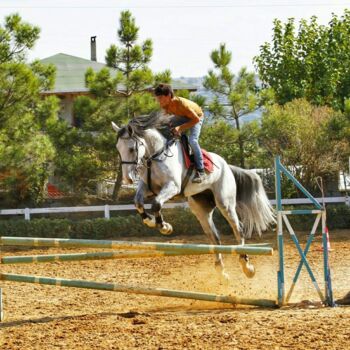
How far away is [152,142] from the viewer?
8.86 metres

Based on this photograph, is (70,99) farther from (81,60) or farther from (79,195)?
(79,195)

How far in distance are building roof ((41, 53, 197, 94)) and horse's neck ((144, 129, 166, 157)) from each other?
17287 mm

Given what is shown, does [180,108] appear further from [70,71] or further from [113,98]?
[70,71]

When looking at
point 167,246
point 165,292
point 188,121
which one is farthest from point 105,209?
point 167,246

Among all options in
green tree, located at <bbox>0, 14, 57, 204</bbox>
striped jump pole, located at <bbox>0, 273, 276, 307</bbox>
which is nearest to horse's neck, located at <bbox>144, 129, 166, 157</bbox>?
striped jump pole, located at <bbox>0, 273, 276, 307</bbox>

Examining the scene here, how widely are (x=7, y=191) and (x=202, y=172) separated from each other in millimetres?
12702

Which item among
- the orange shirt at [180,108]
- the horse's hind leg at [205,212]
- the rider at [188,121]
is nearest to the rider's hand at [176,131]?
the rider at [188,121]

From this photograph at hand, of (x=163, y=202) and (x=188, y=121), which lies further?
(x=188, y=121)

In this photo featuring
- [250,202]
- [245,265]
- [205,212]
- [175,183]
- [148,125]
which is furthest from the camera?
[250,202]

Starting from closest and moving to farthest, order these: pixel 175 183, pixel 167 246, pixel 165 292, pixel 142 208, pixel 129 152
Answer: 1. pixel 167 246
2. pixel 165 292
3. pixel 142 208
4. pixel 129 152
5. pixel 175 183

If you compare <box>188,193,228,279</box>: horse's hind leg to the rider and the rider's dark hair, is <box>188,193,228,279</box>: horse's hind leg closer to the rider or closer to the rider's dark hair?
the rider

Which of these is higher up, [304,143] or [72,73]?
[72,73]

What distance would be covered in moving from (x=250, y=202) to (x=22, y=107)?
384 inches

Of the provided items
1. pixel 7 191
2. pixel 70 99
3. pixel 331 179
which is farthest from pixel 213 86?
pixel 70 99
